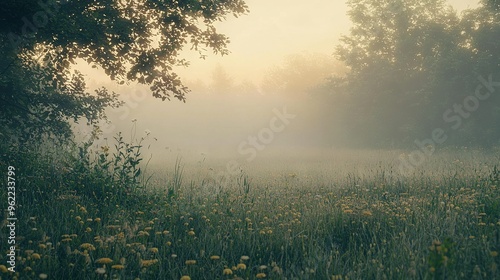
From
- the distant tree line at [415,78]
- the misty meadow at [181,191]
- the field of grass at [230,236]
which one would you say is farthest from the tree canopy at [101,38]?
the distant tree line at [415,78]

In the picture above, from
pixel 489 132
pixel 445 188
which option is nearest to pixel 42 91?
pixel 445 188

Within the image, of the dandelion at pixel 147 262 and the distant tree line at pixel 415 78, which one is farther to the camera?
the distant tree line at pixel 415 78

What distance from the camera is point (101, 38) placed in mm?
8641

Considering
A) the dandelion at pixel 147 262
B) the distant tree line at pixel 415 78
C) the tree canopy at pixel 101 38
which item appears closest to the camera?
the dandelion at pixel 147 262

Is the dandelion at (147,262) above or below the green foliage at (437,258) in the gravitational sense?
below

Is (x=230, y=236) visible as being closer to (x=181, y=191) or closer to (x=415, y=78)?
(x=181, y=191)

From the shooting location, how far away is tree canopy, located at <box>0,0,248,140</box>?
7.98m

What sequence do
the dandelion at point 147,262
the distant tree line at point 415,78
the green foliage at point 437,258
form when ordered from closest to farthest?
the green foliage at point 437,258 → the dandelion at point 147,262 → the distant tree line at point 415,78

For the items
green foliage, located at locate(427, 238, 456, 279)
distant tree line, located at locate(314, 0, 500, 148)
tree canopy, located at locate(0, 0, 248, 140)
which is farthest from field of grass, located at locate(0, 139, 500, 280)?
distant tree line, located at locate(314, 0, 500, 148)

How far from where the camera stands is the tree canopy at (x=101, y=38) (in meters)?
7.98

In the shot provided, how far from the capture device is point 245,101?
64.3 metres

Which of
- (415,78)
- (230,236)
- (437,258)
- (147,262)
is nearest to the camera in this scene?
(437,258)

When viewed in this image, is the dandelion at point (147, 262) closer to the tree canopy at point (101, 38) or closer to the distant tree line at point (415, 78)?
the tree canopy at point (101, 38)

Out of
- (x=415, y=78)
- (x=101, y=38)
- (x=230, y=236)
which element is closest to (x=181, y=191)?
(x=230, y=236)
